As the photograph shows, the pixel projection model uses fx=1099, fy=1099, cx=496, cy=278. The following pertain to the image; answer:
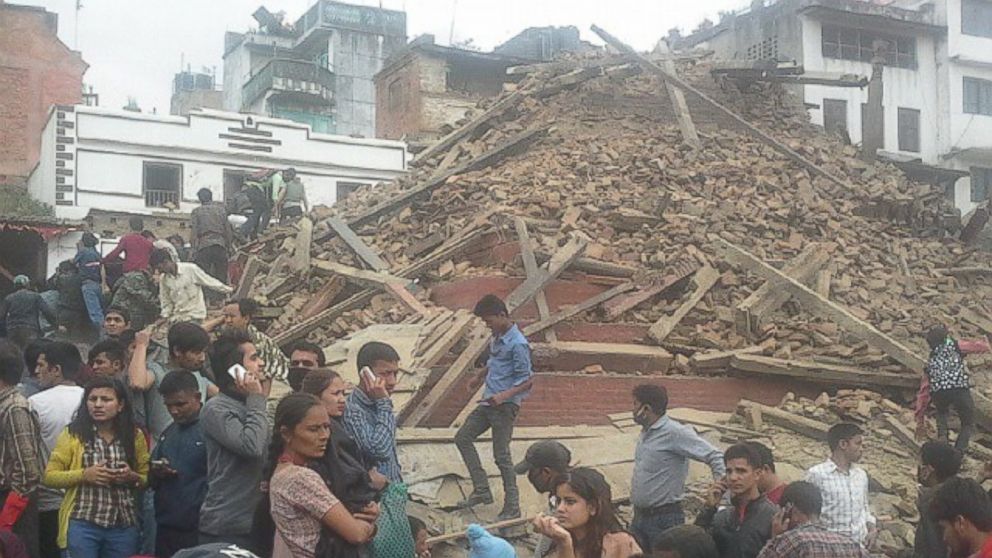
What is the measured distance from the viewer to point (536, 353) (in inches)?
498

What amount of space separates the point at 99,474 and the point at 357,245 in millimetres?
10837

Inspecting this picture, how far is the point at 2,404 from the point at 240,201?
48.0ft

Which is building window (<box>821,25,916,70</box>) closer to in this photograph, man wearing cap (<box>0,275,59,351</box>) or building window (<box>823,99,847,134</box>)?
building window (<box>823,99,847,134</box>)

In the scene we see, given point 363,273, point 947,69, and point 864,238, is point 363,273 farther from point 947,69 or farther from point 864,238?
point 947,69

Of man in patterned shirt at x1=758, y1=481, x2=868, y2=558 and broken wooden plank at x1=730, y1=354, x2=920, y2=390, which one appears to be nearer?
man in patterned shirt at x1=758, y1=481, x2=868, y2=558

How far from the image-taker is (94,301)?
1412 centimetres

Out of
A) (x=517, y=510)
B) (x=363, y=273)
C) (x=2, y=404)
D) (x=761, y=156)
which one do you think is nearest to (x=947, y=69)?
(x=761, y=156)

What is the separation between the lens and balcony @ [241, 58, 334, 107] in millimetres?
45656

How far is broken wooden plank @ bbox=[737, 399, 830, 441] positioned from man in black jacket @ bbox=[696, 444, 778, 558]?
601cm

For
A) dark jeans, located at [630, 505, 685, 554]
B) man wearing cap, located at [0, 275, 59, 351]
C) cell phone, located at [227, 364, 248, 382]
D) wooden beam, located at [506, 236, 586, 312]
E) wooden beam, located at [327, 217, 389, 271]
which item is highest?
wooden beam, located at [327, 217, 389, 271]

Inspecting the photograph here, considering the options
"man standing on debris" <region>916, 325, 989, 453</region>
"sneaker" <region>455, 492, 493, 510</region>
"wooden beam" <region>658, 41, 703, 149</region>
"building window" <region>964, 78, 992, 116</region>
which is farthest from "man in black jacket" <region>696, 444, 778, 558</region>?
"building window" <region>964, 78, 992, 116</region>

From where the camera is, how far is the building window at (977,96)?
36.2 metres

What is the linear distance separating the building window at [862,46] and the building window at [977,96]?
2.69 meters

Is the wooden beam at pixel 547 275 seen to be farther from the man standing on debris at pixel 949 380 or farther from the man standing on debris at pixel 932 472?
the man standing on debris at pixel 932 472
